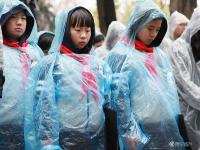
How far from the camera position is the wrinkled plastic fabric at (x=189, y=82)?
205 inches

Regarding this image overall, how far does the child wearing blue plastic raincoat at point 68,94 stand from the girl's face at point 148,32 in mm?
562

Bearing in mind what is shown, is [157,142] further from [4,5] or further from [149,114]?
[4,5]

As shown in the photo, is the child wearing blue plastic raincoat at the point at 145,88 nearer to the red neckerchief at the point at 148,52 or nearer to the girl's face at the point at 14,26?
the red neckerchief at the point at 148,52

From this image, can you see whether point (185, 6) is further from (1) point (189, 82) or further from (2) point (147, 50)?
(2) point (147, 50)

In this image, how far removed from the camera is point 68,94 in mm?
4227

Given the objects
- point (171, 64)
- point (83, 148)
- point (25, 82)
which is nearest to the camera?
point (83, 148)

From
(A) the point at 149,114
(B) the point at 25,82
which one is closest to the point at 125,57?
(A) the point at 149,114

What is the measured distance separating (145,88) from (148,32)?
535mm

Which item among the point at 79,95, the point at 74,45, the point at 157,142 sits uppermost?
the point at 74,45

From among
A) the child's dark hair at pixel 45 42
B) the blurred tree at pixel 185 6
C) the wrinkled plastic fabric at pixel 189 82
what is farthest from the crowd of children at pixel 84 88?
the blurred tree at pixel 185 6

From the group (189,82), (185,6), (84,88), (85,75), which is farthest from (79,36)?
(185,6)

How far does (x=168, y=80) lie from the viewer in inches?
189

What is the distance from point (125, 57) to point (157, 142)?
30.4 inches

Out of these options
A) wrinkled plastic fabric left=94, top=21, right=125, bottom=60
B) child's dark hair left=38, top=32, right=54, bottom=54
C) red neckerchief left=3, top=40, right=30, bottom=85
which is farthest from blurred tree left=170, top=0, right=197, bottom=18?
red neckerchief left=3, top=40, right=30, bottom=85
